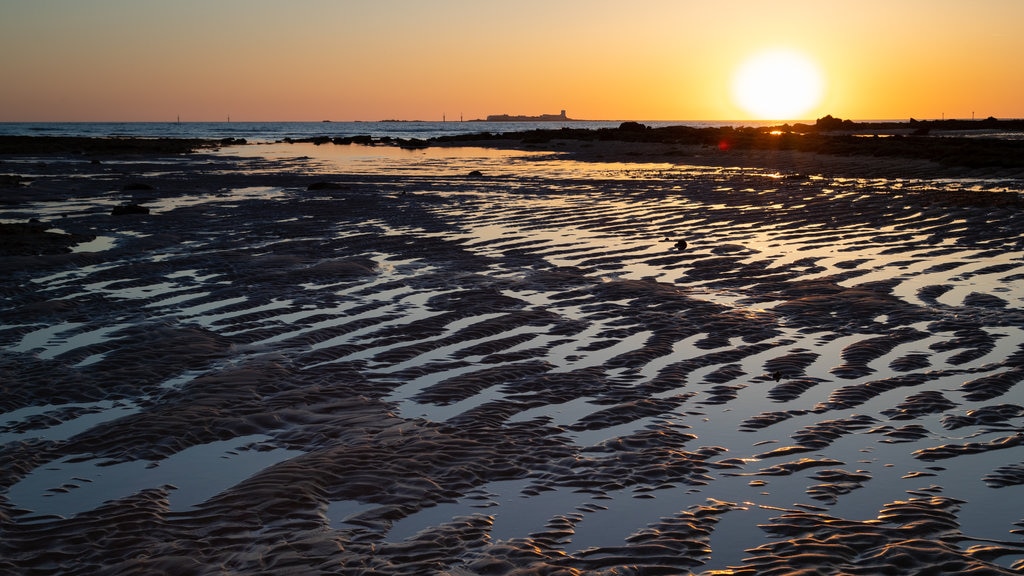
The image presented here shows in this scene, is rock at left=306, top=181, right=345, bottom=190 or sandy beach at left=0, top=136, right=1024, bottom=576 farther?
rock at left=306, top=181, right=345, bottom=190

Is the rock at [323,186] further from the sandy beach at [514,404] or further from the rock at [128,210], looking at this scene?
the sandy beach at [514,404]

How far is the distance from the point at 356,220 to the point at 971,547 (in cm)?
1680

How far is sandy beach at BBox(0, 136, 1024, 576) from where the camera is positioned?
463 cm

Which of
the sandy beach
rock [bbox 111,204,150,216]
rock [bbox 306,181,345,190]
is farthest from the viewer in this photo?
rock [bbox 306,181,345,190]

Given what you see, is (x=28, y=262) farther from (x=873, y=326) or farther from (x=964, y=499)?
(x=964, y=499)

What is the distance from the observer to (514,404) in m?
7.00

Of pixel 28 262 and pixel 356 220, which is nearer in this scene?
pixel 28 262

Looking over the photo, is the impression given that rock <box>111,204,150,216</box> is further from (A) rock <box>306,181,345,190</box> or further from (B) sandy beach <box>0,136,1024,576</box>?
(A) rock <box>306,181,345,190</box>

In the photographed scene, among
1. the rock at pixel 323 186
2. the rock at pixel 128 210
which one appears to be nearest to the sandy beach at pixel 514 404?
the rock at pixel 128 210

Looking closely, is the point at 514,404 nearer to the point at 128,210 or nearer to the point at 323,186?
the point at 128,210

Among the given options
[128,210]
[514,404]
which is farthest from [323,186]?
[514,404]

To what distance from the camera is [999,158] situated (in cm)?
3159

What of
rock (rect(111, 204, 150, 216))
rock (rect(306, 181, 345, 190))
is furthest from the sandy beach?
rock (rect(306, 181, 345, 190))

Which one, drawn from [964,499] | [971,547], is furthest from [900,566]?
[964,499]
